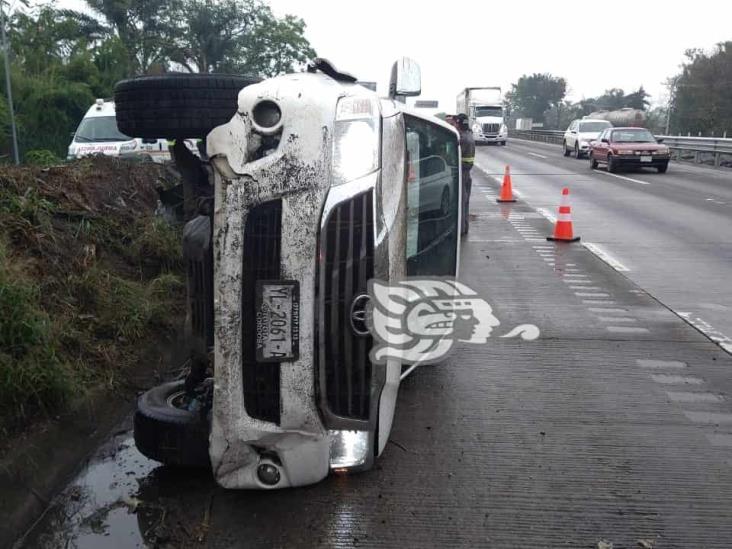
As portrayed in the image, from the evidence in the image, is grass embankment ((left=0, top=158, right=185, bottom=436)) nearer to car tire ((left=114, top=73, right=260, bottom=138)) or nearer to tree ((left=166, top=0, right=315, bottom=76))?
car tire ((left=114, top=73, right=260, bottom=138))

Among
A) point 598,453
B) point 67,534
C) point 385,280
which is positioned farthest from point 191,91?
point 598,453

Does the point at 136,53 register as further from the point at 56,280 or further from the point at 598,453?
the point at 598,453

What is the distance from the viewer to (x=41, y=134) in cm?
2233

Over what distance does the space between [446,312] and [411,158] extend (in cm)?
154

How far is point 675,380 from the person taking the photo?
5.18 metres

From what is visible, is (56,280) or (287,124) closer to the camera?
(287,124)

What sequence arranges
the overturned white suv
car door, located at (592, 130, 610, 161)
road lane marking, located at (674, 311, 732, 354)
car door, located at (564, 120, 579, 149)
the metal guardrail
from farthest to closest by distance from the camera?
car door, located at (564, 120, 579, 149), the metal guardrail, car door, located at (592, 130, 610, 161), road lane marking, located at (674, 311, 732, 354), the overturned white suv

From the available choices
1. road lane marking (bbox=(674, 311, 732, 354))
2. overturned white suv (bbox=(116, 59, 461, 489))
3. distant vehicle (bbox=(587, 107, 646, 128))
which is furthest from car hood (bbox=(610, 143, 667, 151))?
distant vehicle (bbox=(587, 107, 646, 128))

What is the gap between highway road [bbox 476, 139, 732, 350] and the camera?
7.84 m

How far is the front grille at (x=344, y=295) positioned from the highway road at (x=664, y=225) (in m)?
4.04

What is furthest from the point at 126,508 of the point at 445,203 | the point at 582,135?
the point at 582,135

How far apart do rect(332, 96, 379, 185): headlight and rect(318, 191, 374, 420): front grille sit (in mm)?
125

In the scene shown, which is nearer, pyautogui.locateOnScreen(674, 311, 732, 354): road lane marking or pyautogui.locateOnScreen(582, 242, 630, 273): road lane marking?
pyautogui.locateOnScreen(674, 311, 732, 354): road lane marking

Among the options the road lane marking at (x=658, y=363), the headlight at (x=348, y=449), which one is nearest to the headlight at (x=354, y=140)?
the headlight at (x=348, y=449)
